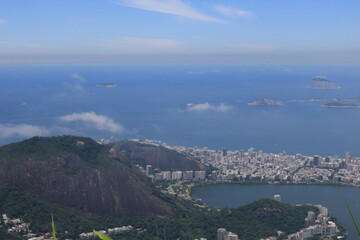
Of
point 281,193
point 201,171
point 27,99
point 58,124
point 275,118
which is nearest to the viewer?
point 281,193

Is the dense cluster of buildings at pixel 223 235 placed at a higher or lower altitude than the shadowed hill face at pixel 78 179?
lower

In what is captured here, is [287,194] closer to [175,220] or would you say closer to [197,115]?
[175,220]

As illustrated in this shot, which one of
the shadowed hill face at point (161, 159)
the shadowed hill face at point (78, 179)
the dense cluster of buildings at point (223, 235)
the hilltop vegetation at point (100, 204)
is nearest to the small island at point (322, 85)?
the shadowed hill face at point (161, 159)

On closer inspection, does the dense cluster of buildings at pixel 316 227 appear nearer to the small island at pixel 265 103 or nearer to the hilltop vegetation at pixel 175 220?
the hilltop vegetation at pixel 175 220

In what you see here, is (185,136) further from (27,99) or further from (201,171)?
(27,99)

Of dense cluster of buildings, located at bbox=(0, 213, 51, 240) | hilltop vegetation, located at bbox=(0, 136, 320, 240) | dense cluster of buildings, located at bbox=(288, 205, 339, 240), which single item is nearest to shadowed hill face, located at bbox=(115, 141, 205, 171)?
hilltop vegetation, located at bbox=(0, 136, 320, 240)

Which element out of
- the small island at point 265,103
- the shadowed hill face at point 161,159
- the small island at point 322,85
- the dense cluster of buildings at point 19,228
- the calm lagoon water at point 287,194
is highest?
the small island at point 322,85

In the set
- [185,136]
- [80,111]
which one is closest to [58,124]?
[80,111]
